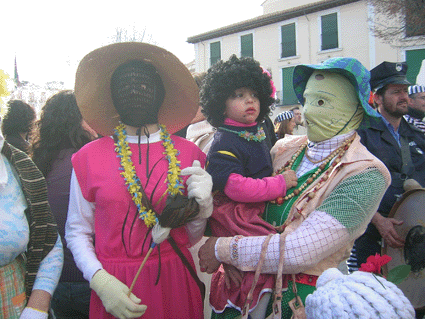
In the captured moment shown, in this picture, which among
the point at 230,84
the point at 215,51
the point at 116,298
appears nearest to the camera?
the point at 116,298

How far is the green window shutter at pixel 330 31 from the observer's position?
21.8 m

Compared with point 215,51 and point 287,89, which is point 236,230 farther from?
point 215,51

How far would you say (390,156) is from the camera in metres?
3.13

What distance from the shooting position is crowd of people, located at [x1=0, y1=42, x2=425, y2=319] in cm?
161

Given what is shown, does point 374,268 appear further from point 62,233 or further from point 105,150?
point 62,233

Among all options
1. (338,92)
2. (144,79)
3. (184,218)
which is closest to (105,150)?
(144,79)

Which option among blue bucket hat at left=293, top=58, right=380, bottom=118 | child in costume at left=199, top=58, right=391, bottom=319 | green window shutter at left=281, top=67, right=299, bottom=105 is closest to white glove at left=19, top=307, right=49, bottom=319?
child in costume at left=199, top=58, right=391, bottom=319

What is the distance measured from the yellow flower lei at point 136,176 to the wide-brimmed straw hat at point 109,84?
178 mm

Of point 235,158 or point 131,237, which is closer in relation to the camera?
point 131,237

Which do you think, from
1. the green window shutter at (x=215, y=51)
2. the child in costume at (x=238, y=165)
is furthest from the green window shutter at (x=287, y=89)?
the child in costume at (x=238, y=165)

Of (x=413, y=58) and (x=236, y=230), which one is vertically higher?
(x=413, y=58)

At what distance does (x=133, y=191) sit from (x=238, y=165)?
603mm

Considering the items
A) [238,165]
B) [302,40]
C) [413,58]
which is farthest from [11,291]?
[302,40]

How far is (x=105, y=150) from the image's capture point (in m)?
1.85
